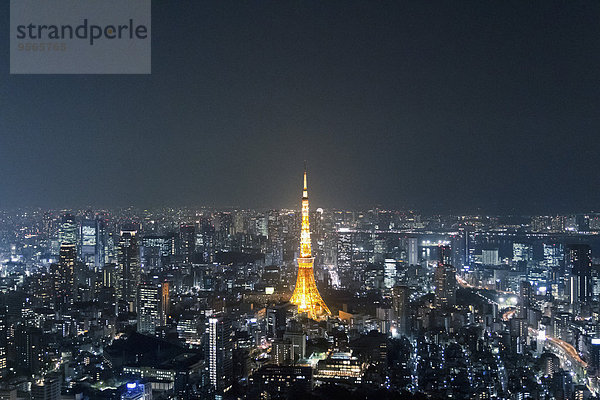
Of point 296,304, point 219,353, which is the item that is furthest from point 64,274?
point 296,304

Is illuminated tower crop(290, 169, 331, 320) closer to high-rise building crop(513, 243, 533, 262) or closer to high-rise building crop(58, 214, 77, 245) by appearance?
high-rise building crop(513, 243, 533, 262)

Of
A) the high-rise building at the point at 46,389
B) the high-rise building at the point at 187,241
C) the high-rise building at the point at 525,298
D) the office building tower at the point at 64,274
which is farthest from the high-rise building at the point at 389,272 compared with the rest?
the high-rise building at the point at 46,389

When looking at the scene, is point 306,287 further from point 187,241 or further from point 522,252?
point 522,252

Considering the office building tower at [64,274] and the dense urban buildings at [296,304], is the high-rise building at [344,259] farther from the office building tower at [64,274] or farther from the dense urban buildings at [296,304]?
the office building tower at [64,274]

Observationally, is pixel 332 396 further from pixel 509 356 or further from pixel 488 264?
pixel 488 264

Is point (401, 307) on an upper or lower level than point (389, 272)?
lower

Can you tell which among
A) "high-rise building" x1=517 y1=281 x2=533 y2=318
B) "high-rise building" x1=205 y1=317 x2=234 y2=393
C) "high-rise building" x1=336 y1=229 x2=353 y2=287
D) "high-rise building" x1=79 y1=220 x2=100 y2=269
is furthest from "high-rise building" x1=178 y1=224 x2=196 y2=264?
"high-rise building" x1=517 y1=281 x2=533 y2=318

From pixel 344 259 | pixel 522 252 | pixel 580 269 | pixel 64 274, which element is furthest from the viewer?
pixel 344 259
